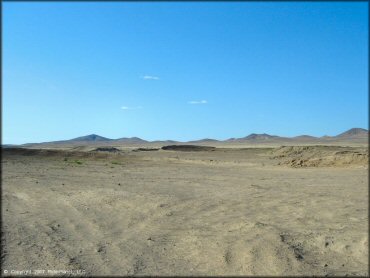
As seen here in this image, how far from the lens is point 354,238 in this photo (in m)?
7.50

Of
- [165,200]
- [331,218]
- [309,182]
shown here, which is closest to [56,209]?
[165,200]

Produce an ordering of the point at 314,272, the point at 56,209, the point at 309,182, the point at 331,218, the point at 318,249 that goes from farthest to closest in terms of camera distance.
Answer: the point at 309,182, the point at 56,209, the point at 331,218, the point at 318,249, the point at 314,272

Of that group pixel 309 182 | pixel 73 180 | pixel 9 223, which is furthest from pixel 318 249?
pixel 73 180

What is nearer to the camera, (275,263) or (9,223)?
(275,263)

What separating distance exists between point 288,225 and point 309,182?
23.5 feet

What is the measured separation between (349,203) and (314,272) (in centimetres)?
468

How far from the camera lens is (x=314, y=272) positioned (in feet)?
20.3

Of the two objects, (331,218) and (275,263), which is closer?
(275,263)

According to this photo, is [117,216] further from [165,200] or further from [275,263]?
[275,263]

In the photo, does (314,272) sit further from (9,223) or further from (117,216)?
(9,223)

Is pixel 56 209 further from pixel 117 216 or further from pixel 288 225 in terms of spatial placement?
pixel 288 225

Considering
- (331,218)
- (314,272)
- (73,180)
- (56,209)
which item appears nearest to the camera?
(314,272)

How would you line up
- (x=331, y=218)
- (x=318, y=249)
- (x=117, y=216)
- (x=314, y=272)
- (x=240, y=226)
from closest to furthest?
(x=314, y=272) < (x=318, y=249) < (x=240, y=226) < (x=331, y=218) < (x=117, y=216)

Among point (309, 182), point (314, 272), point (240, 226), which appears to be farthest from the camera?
point (309, 182)
